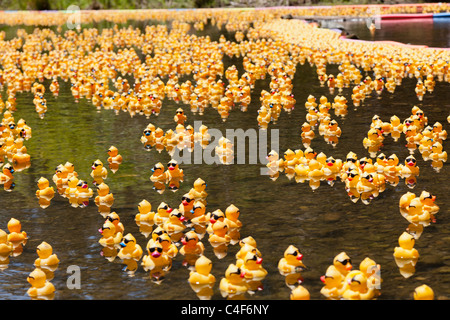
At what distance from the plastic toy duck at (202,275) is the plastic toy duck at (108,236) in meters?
2.00

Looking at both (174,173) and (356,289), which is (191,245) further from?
(174,173)

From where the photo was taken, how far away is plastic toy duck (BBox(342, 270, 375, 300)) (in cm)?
823

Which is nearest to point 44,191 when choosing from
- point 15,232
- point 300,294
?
point 15,232

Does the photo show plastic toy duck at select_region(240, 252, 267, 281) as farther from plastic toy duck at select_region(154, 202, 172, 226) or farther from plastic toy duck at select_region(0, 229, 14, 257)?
plastic toy duck at select_region(0, 229, 14, 257)

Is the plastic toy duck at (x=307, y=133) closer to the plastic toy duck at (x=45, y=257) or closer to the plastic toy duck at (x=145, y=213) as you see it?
the plastic toy duck at (x=145, y=213)

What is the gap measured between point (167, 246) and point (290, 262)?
193 cm

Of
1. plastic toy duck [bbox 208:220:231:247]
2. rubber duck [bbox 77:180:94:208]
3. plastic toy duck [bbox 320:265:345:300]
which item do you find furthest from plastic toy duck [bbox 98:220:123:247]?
plastic toy duck [bbox 320:265:345:300]

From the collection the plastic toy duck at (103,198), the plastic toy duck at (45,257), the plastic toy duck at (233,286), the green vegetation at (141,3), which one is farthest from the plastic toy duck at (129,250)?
the green vegetation at (141,3)

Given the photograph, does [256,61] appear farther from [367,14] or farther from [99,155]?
[367,14]

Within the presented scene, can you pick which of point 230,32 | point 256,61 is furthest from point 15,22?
point 256,61

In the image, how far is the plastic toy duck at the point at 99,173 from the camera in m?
13.5

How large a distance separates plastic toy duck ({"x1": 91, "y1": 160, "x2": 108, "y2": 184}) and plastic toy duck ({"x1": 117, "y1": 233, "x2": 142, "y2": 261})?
4043 millimetres

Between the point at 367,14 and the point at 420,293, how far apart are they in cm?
5251

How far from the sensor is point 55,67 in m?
27.3
